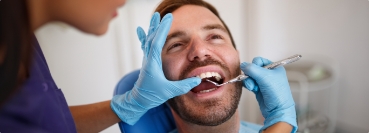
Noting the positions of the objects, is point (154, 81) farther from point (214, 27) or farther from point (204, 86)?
point (214, 27)

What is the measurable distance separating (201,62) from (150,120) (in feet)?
1.32

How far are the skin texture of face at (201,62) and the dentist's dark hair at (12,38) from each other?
673 mm

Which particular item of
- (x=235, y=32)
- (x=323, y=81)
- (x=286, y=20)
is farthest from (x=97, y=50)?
(x=323, y=81)

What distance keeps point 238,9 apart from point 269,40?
326 mm

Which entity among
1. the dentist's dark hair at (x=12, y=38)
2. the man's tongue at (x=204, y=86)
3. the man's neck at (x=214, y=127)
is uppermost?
the dentist's dark hair at (x=12, y=38)

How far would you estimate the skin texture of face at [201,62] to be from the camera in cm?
104

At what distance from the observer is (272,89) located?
3.22 ft

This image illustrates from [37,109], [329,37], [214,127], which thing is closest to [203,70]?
[214,127]

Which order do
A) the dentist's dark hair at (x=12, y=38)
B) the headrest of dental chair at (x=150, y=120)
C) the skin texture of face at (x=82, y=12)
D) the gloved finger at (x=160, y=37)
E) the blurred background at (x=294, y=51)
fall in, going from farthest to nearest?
the blurred background at (x=294, y=51) → the headrest of dental chair at (x=150, y=120) → the gloved finger at (x=160, y=37) → the skin texture of face at (x=82, y=12) → the dentist's dark hair at (x=12, y=38)

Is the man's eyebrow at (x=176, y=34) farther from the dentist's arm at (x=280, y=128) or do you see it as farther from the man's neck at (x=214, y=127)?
the dentist's arm at (x=280, y=128)

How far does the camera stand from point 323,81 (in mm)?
1728

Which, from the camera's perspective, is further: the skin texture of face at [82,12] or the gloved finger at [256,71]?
the gloved finger at [256,71]

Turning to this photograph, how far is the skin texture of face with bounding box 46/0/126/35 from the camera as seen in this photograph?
1.71ft

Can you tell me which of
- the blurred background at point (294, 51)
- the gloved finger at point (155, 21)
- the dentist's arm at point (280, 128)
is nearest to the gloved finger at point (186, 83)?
the gloved finger at point (155, 21)
